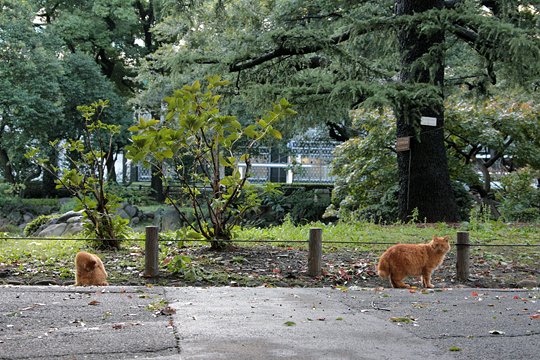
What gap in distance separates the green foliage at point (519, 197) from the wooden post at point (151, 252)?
40.5ft

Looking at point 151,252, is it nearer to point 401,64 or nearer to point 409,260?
point 409,260

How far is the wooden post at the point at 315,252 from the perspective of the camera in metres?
10.0

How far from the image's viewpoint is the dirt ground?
32.2 feet

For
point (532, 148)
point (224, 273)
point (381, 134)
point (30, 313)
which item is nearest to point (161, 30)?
point (381, 134)

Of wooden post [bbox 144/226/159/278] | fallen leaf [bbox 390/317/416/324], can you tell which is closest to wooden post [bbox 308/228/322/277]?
wooden post [bbox 144/226/159/278]

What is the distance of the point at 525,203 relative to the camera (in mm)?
20797

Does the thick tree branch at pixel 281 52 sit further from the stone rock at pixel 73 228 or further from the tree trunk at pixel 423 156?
the stone rock at pixel 73 228

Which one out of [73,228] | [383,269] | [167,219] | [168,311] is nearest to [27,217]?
[167,219]

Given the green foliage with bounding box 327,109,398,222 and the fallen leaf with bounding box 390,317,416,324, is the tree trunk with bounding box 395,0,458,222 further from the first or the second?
the fallen leaf with bounding box 390,317,416,324

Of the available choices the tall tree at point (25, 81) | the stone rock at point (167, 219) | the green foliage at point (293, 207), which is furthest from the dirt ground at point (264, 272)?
the tall tree at point (25, 81)

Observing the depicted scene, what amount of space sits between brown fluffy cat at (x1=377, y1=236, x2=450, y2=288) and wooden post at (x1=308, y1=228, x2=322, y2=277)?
0.88 m

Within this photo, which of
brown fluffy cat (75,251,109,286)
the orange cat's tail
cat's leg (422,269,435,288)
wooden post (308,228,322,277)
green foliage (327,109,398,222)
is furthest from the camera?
green foliage (327,109,398,222)

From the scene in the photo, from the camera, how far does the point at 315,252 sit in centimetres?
1010

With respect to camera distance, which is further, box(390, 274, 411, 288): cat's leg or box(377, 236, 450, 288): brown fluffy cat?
box(390, 274, 411, 288): cat's leg
